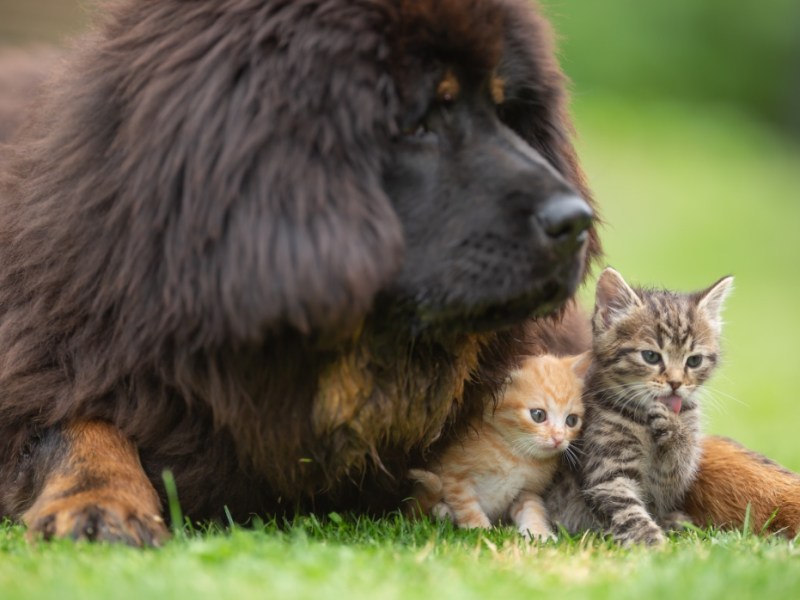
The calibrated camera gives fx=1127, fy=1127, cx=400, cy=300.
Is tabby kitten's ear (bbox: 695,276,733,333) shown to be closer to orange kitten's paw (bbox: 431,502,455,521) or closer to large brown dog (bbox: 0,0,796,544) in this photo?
large brown dog (bbox: 0,0,796,544)

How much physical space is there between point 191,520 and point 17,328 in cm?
88

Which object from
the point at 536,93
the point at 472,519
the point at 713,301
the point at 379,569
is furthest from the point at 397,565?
the point at 713,301

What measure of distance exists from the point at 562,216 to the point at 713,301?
1.39 metres

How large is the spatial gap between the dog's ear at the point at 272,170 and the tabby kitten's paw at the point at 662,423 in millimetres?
1407

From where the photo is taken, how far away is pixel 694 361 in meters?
4.41

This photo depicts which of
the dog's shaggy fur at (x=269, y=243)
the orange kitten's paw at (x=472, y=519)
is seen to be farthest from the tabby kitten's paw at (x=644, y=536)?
the dog's shaggy fur at (x=269, y=243)

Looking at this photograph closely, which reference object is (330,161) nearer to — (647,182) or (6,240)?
(6,240)

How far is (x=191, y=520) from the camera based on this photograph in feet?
12.5

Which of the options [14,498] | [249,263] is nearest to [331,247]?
[249,263]

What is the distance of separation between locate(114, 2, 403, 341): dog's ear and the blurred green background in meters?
1.41

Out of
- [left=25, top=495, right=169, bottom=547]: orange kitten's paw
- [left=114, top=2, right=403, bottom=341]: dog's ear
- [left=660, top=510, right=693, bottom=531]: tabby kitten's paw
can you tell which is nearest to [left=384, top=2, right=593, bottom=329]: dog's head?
[left=114, top=2, right=403, bottom=341]: dog's ear

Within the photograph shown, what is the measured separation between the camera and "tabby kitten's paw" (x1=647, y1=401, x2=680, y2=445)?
168 inches

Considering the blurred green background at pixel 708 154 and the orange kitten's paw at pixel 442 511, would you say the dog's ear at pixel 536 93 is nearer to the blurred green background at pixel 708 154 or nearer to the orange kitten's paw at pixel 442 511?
the orange kitten's paw at pixel 442 511

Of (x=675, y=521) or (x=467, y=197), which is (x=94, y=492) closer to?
(x=467, y=197)
